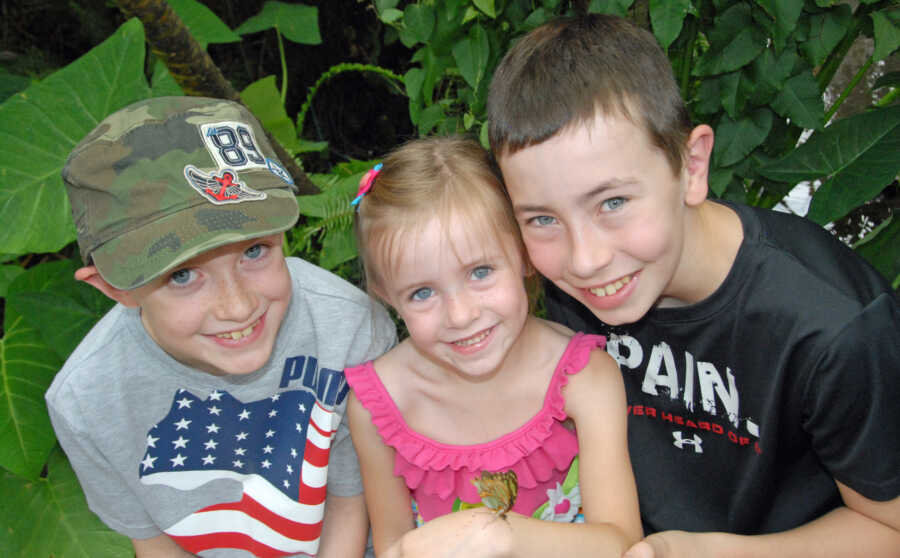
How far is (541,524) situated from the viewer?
1092 millimetres

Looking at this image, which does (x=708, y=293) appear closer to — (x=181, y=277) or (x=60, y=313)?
(x=181, y=277)

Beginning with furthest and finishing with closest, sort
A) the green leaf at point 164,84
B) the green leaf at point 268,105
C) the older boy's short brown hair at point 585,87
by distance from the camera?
1. the green leaf at point 268,105
2. the green leaf at point 164,84
3. the older boy's short brown hair at point 585,87

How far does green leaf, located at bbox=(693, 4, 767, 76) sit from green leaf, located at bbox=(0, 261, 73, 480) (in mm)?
1621

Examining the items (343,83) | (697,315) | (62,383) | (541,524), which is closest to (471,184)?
(697,315)

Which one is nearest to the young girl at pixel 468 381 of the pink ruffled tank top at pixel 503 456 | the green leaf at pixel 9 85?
the pink ruffled tank top at pixel 503 456

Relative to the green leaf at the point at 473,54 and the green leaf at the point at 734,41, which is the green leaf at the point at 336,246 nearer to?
the green leaf at the point at 473,54

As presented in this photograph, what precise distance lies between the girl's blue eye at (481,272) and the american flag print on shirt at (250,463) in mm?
402

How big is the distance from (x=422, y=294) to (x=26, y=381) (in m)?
1.07

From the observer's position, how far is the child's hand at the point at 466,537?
1035 mm

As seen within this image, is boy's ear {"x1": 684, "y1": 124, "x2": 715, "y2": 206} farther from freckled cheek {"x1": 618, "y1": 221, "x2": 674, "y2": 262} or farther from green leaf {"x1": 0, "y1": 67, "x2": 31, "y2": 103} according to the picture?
green leaf {"x1": 0, "y1": 67, "x2": 31, "y2": 103}

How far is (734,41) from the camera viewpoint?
1.53m

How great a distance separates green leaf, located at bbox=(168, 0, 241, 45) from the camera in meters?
2.17

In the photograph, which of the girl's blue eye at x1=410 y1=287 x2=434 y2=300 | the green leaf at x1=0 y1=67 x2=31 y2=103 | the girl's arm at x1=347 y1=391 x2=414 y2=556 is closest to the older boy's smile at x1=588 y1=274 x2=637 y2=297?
the girl's blue eye at x1=410 y1=287 x2=434 y2=300

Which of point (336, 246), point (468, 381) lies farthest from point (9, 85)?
point (468, 381)
